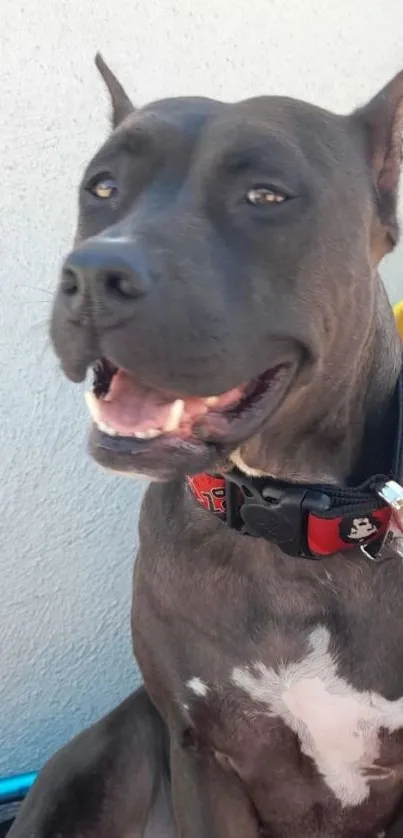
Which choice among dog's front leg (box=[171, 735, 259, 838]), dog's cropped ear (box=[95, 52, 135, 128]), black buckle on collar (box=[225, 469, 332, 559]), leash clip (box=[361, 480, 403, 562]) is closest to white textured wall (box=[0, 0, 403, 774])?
dog's cropped ear (box=[95, 52, 135, 128])

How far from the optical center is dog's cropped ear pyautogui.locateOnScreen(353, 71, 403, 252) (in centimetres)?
157

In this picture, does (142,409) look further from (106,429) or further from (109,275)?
(109,275)

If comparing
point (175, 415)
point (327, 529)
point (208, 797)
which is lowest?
point (208, 797)

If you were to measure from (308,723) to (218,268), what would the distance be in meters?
0.75

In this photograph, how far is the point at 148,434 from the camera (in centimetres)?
132

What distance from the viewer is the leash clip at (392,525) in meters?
1.46

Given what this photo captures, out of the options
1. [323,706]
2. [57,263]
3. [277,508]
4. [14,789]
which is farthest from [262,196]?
[14,789]

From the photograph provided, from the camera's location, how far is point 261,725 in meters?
1.69

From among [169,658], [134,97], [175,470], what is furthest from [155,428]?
[134,97]

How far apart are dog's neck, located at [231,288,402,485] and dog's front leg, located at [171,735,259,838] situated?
535mm

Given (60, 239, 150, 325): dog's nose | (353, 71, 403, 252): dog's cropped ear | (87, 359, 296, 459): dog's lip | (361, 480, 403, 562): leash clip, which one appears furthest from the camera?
(353, 71, 403, 252): dog's cropped ear

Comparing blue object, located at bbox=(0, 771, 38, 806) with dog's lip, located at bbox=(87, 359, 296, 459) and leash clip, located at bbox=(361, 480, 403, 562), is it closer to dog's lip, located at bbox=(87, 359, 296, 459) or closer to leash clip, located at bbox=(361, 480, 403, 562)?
leash clip, located at bbox=(361, 480, 403, 562)

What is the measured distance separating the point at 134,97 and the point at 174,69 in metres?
0.11

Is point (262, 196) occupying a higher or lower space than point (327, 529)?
higher
